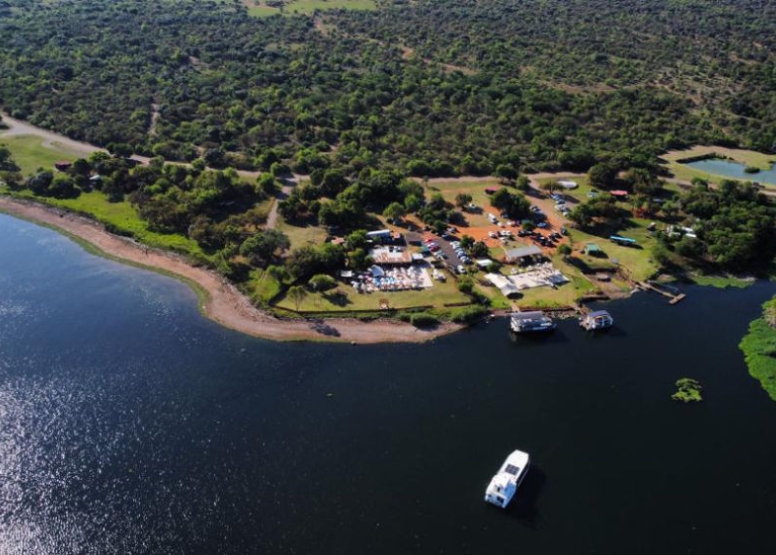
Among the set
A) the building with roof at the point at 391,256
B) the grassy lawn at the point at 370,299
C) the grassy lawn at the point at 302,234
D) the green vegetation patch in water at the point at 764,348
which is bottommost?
the green vegetation patch in water at the point at 764,348

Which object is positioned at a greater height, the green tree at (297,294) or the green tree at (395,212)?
the green tree at (395,212)

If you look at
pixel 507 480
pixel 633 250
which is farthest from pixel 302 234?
pixel 507 480

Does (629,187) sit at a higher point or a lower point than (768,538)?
higher

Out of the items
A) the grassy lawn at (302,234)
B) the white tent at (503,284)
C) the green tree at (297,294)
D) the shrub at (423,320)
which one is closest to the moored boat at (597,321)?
the white tent at (503,284)

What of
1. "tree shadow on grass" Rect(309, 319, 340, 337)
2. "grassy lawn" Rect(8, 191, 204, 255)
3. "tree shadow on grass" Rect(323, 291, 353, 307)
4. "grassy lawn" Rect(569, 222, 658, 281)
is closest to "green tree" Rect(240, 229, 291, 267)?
"grassy lawn" Rect(8, 191, 204, 255)

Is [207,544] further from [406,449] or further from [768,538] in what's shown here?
[768,538]

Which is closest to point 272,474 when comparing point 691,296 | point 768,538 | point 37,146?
point 768,538

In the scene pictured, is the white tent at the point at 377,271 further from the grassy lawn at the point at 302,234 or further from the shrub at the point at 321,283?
the grassy lawn at the point at 302,234
